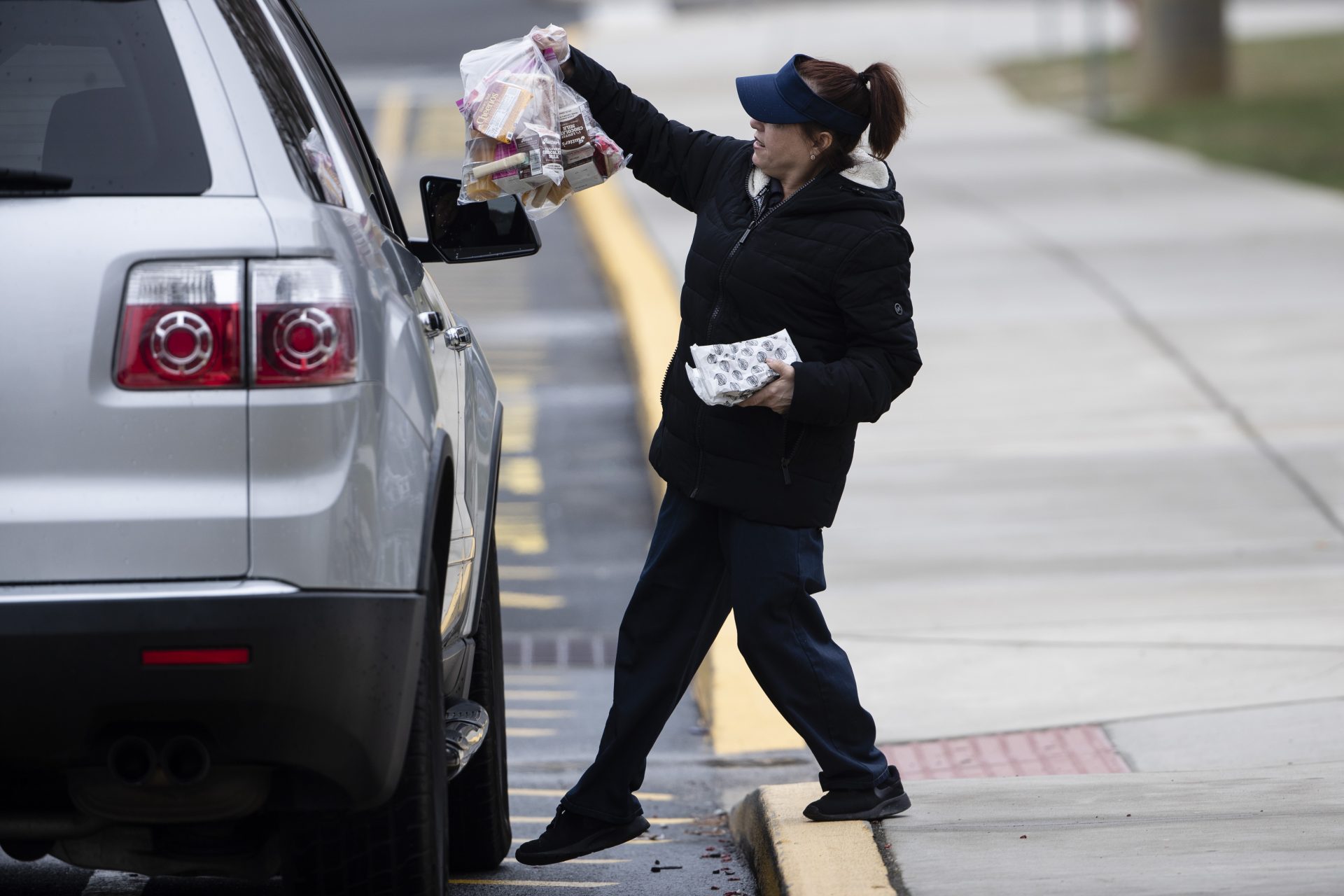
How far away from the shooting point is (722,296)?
435cm

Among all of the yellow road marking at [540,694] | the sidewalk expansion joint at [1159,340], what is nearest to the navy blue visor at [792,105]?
the yellow road marking at [540,694]

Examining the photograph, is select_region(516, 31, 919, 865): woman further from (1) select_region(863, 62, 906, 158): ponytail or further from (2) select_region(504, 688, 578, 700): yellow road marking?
(2) select_region(504, 688, 578, 700): yellow road marking

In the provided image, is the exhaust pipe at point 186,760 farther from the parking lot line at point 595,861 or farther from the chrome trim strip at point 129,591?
the parking lot line at point 595,861

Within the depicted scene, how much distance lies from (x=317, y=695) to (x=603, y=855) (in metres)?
2.11

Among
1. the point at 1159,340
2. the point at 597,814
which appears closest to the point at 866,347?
the point at 597,814

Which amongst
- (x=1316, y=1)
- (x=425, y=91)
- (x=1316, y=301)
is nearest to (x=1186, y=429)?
(x=1316, y=301)

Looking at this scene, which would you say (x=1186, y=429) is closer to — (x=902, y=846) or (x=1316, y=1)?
(x=902, y=846)

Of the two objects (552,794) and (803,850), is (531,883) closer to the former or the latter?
(803,850)

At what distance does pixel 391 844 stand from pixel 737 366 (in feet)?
3.87

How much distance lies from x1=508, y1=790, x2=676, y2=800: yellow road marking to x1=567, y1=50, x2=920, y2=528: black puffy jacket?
142 centimetres

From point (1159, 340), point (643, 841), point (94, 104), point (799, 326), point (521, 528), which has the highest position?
point (94, 104)

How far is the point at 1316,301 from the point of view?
39.2 ft

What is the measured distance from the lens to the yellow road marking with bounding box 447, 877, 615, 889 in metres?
4.73

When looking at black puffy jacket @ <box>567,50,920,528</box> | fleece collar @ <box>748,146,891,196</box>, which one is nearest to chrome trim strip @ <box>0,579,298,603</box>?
black puffy jacket @ <box>567,50,920,528</box>
